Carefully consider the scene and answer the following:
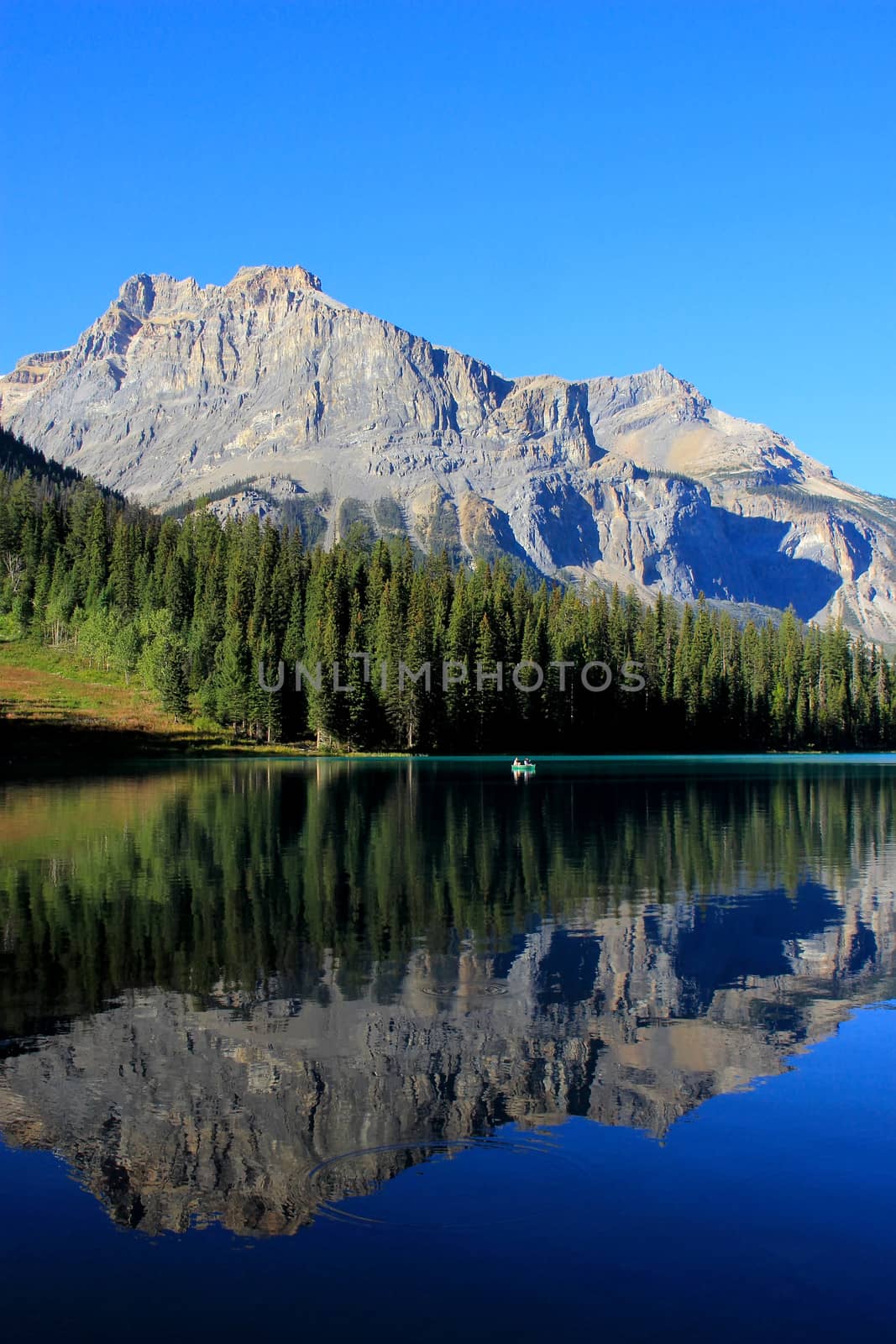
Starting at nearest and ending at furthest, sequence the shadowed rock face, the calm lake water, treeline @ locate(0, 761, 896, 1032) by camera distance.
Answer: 1. the calm lake water
2. the shadowed rock face
3. treeline @ locate(0, 761, 896, 1032)

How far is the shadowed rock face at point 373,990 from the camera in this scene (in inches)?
524

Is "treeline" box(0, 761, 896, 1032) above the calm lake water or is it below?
above

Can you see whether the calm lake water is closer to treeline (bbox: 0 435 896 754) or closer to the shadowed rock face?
the shadowed rock face

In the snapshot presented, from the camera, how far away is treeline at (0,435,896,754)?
427ft

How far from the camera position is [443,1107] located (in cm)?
1429

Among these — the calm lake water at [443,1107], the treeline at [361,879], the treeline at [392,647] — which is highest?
the treeline at [392,647]

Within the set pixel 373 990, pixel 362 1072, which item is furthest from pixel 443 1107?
pixel 373 990

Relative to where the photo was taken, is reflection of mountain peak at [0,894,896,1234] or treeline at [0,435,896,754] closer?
reflection of mountain peak at [0,894,896,1234]

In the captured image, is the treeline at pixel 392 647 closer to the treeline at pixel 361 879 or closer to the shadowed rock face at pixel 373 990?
the treeline at pixel 361 879

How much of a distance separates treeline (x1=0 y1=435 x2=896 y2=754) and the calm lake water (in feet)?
319

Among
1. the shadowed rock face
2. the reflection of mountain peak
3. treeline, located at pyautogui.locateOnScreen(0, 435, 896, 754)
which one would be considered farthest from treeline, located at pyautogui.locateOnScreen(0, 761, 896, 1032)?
treeline, located at pyautogui.locateOnScreen(0, 435, 896, 754)

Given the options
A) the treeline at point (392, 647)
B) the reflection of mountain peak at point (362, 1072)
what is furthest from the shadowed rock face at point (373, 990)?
the treeline at point (392, 647)

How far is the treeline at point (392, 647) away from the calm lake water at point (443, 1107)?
319ft

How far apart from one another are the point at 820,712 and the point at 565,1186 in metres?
176
